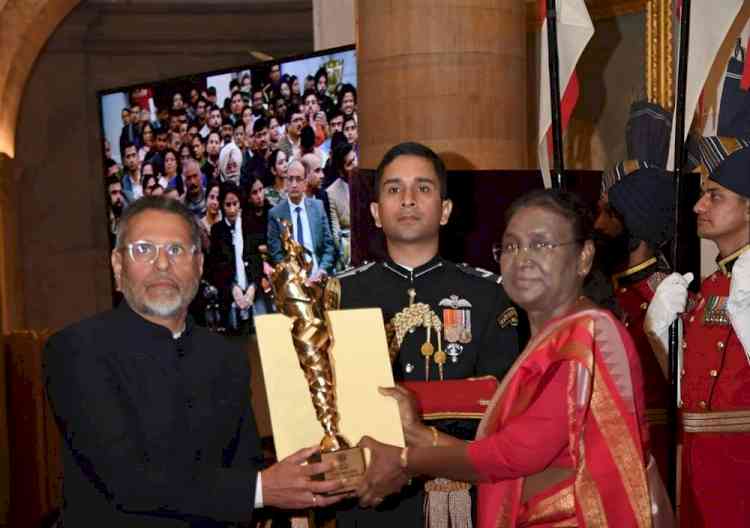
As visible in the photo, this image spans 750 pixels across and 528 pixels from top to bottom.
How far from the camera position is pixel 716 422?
414 cm

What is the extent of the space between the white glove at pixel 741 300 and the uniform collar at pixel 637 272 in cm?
83

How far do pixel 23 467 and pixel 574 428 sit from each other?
6.38 meters

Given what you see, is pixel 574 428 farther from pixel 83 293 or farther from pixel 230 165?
pixel 83 293

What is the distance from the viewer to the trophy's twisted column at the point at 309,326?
275 cm

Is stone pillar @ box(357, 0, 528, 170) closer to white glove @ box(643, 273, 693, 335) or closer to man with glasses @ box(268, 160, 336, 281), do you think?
white glove @ box(643, 273, 693, 335)

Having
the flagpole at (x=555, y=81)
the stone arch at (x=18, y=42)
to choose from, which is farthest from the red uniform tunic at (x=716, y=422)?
the stone arch at (x=18, y=42)

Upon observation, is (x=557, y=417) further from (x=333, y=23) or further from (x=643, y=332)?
(x=333, y=23)

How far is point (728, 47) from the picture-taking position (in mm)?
4246

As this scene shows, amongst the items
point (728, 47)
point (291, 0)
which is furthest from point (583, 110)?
point (291, 0)

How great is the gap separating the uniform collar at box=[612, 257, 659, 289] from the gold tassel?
196 cm

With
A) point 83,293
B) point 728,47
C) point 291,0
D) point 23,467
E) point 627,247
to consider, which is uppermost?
point 291,0

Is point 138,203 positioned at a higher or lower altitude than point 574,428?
higher

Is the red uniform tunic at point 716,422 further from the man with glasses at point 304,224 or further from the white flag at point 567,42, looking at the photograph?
the man with glasses at point 304,224

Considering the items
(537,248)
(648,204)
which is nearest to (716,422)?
(648,204)
